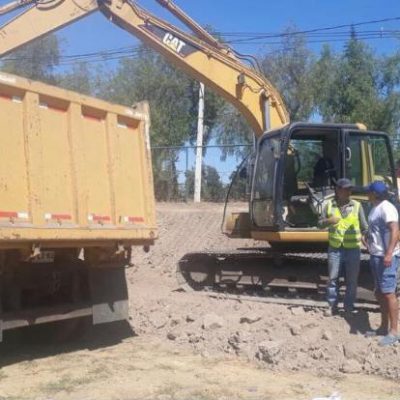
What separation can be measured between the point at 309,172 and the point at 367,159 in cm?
85

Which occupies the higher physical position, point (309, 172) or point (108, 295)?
point (309, 172)

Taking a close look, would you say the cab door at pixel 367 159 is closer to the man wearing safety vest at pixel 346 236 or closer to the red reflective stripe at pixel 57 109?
the man wearing safety vest at pixel 346 236

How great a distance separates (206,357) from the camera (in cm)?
775

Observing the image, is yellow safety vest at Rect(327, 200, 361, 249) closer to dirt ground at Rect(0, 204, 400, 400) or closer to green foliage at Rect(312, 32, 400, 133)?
dirt ground at Rect(0, 204, 400, 400)

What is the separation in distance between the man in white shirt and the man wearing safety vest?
20.5 inches

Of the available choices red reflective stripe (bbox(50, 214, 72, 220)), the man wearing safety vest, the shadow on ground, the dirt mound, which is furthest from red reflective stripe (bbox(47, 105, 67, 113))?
the man wearing safety vest

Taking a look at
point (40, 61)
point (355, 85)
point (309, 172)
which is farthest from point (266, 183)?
point (40, 61)

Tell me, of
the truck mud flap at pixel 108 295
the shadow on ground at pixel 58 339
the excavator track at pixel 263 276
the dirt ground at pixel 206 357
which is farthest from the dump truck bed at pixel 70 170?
the excavator track at pixel 263 276

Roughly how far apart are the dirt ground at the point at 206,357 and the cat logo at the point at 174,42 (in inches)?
159

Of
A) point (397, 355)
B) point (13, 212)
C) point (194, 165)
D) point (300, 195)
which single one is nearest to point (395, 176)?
point (300, 195)

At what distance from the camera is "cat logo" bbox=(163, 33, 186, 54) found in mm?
11211

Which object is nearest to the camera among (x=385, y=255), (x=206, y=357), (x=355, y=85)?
(x=385, y=255)

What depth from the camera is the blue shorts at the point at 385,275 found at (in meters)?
7.52

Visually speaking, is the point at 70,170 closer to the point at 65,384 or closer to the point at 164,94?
the point at 65,384
